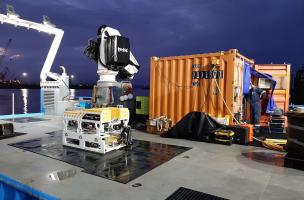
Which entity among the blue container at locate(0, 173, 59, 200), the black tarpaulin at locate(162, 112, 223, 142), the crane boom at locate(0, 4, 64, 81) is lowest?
the blue container at locate(0, 173, 59, 200)

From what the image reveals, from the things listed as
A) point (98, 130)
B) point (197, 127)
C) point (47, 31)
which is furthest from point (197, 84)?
point (47, 31)

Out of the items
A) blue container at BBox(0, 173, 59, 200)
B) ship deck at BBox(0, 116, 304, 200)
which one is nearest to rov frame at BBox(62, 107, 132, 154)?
ship deck at BBox(0, 116, 304, 200)

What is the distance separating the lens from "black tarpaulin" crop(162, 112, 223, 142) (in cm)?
605

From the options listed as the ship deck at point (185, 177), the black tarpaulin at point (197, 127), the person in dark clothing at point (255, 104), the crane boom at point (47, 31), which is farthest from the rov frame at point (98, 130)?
the crane boom at point (47, 31)

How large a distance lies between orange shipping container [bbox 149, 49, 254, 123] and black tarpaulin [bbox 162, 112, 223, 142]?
0.48 meters

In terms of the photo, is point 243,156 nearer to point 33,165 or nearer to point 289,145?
point 289,145

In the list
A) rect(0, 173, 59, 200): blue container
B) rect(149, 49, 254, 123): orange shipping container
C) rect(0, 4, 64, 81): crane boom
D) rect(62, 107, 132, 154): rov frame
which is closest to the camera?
rect(0, 173, 59, 200): blue container

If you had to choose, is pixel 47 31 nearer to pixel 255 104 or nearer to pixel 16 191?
pixel 255 104


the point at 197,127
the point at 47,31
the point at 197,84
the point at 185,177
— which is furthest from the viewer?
the point at 47,31

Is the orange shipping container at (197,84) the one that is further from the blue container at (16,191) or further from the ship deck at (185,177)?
the blue container at (16,191)

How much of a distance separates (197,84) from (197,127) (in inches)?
51.9

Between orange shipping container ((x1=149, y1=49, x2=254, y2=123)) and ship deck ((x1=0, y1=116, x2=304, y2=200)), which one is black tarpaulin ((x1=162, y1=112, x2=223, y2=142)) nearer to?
orange shipping container ((x1=149, y1=49, x2=254, y2=123))

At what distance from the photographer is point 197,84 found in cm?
673

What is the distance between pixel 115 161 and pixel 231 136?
9.82ft
